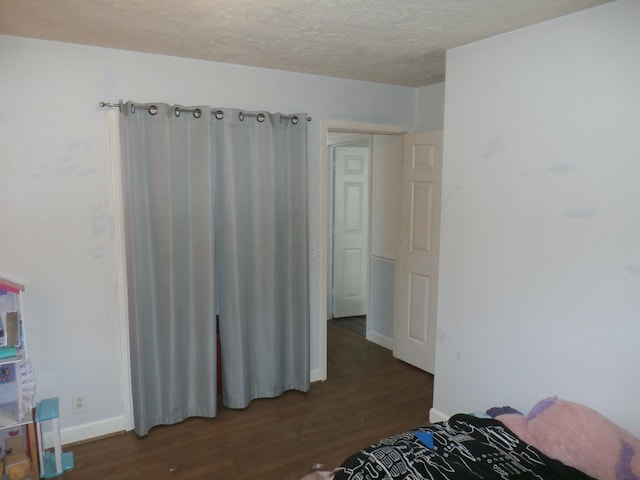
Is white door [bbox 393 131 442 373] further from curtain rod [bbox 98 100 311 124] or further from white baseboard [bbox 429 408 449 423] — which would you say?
curtain rod [bbox 98 100 311 124]

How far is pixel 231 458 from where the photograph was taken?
9.00 feet

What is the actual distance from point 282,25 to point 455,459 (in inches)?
85.8

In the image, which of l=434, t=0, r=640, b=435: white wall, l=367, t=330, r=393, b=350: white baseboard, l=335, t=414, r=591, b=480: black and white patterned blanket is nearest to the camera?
l=335, t=414, r=591, b=480: black and white patterned blanket

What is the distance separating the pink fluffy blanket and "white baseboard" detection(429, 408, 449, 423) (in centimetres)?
86

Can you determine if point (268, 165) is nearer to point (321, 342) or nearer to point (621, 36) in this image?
point (321, 342)

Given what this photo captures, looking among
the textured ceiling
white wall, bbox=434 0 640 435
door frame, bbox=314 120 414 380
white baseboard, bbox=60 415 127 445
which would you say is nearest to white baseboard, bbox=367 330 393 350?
door frame, bbox=314 120 414 380

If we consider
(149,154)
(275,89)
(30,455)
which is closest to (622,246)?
(275,89)

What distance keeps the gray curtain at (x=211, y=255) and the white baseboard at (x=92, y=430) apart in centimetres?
16

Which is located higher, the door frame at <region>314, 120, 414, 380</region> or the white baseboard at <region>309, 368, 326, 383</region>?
the door frame at <region>314, 120, 414, 380</region>

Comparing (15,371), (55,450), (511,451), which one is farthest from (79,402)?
(511,451)

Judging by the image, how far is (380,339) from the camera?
4656 millimetres

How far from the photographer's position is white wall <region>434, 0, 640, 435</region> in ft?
6.71

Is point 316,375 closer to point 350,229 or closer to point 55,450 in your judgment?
point 55,450

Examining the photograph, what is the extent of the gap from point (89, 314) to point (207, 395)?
947 mm
